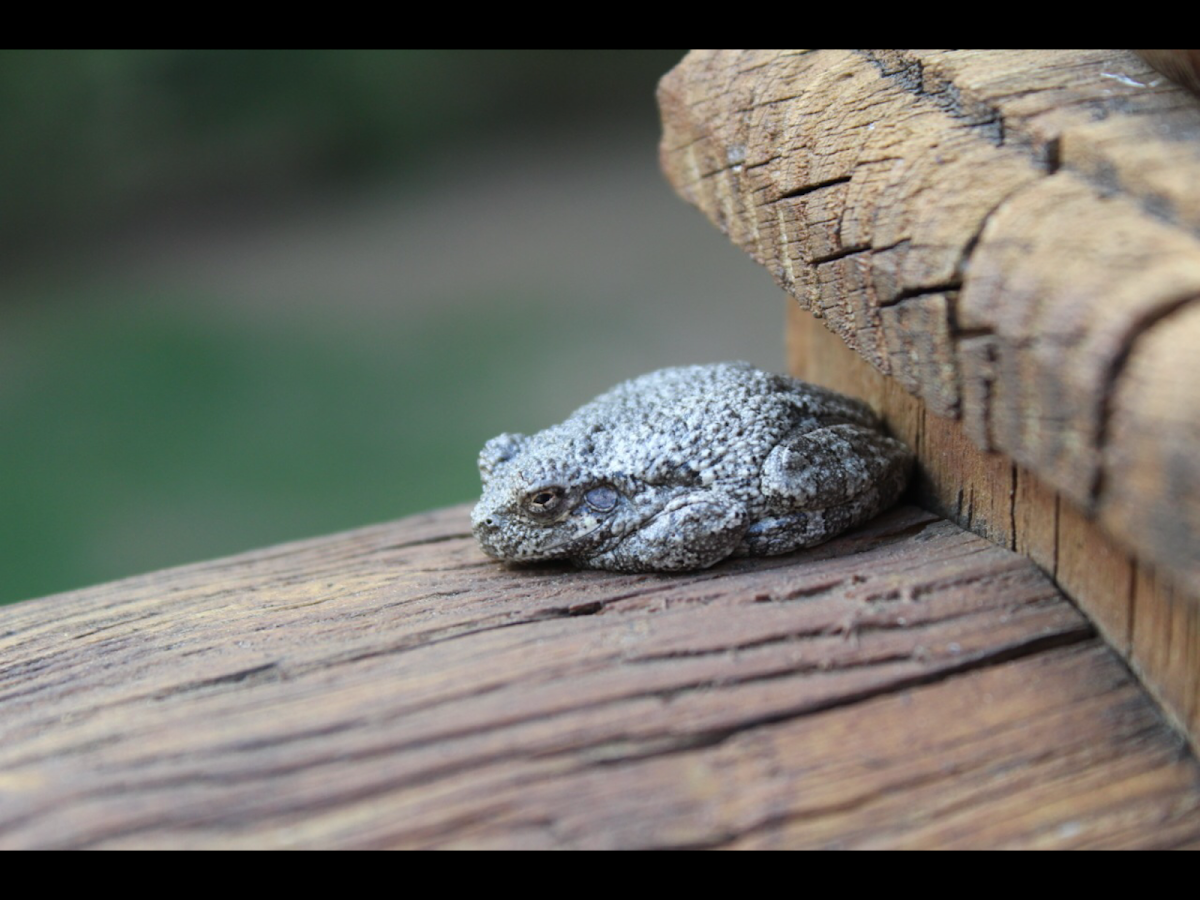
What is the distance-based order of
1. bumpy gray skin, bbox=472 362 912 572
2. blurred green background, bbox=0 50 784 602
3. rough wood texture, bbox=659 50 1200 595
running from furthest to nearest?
blurred green background, bbox=0 50 784 602 → bumpy gray skin, bbox=472 362 912 572 → rough wood texture, bbox=659 50 1200 595

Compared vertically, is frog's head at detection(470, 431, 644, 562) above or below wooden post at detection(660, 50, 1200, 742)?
below

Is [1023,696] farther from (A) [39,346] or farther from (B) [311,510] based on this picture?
(A) [39,346]

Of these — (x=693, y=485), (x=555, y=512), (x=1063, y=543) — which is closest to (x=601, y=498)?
(x=555, y=512)

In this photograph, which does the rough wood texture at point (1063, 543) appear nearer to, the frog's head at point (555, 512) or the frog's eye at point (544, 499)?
the frog's head at point (555, 512)

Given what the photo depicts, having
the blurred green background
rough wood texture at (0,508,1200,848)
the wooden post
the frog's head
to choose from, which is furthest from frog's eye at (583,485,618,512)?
the blurred green background

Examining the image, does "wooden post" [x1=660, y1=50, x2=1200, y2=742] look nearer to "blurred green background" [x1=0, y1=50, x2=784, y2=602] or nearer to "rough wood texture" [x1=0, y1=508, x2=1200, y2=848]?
"rough wood texture" [x1=0, y1=508, x2=1200, y2=848]

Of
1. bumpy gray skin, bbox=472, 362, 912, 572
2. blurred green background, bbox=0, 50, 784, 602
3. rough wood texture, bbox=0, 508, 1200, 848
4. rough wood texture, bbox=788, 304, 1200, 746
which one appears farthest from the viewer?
blurred green background, bbox=0, 50, 784, 602

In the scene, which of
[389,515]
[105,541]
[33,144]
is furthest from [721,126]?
[33,144]
